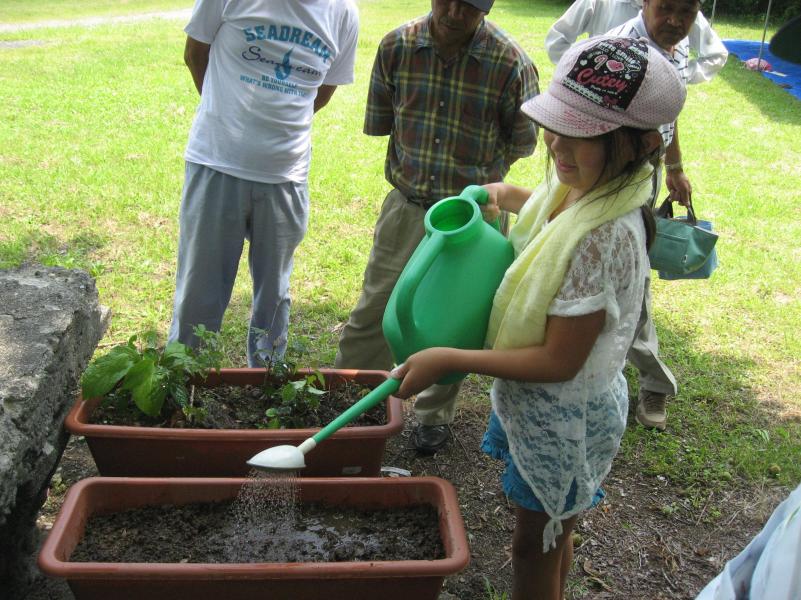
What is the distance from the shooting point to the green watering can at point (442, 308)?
1541mm

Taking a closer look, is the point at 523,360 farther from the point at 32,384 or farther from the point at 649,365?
the point at 649,365

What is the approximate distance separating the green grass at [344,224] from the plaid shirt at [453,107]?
105 centimetres

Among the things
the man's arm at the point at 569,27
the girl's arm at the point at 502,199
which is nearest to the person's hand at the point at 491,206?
the girl's arm at the point at 502,199

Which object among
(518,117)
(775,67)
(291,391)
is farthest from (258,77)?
(775,67)

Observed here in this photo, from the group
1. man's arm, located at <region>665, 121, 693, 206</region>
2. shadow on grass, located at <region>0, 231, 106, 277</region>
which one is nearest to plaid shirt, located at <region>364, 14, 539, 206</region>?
man's arm, located at <region>665, 121, 693, 206</region>

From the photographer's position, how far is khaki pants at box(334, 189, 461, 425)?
271 cm

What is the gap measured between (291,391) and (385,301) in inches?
28.7

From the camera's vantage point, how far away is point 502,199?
1844mm

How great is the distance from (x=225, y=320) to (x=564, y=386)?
237 cm

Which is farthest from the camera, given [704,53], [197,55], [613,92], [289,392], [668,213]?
[704,53]

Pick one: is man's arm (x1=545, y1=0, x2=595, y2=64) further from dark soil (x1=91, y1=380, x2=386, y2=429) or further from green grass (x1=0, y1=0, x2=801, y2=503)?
dark soil (x1=91, y1=380, x2=386, y2=429)

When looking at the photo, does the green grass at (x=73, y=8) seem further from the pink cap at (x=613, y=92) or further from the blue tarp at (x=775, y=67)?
the pink cap at (x=613, y=92)

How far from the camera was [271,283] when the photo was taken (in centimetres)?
285

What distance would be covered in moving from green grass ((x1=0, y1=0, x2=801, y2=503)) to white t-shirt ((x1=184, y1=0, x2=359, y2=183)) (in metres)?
1.02
